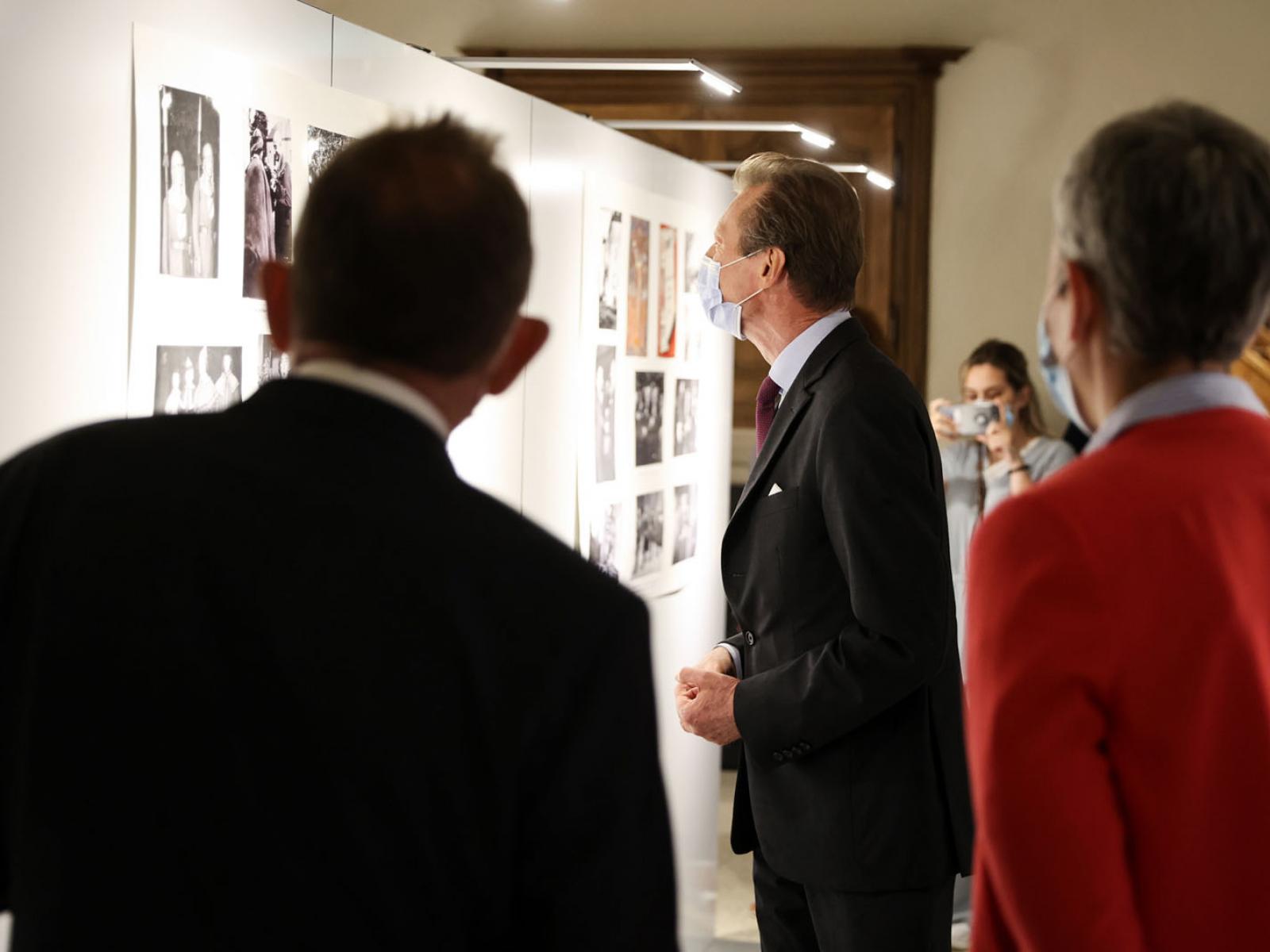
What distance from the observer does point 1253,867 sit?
3.82 feet

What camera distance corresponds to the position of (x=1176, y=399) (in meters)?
1.20

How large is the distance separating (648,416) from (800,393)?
5.76ft

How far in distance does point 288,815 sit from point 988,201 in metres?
6.95

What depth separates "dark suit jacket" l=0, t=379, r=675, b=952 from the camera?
0.96m

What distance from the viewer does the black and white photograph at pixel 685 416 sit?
14.8 feet

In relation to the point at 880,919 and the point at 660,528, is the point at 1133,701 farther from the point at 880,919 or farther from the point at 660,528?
the point at 660,528

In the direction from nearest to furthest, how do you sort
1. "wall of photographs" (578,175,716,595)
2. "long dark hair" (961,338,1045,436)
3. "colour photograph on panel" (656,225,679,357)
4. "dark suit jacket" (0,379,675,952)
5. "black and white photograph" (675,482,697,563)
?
"dark suit jacket" (0,379,675,952) < "wall of photographs" (578,175,716,595) < "colour photograph on panel" (656,225,679,357) < "black and white photograph" (675,482,697,563) < "long dark hair" (961,338,1045,436)

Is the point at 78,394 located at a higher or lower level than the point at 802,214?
lower

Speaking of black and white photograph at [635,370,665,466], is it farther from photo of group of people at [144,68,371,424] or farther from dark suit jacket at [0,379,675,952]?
dark suit jacket at [0,379,675,952]

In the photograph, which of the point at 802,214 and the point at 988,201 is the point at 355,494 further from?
the point at 988,201

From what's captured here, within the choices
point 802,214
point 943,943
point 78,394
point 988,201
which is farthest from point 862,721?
point 988,201

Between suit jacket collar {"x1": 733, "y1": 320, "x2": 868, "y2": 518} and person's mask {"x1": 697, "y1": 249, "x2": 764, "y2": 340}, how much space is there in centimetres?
24

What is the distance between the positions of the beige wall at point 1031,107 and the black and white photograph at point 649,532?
353 centimetres

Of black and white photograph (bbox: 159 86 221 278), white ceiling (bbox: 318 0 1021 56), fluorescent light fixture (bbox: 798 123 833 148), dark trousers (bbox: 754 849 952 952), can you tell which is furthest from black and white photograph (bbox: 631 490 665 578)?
white ceiling (bbox: 318 0 1021 56)
